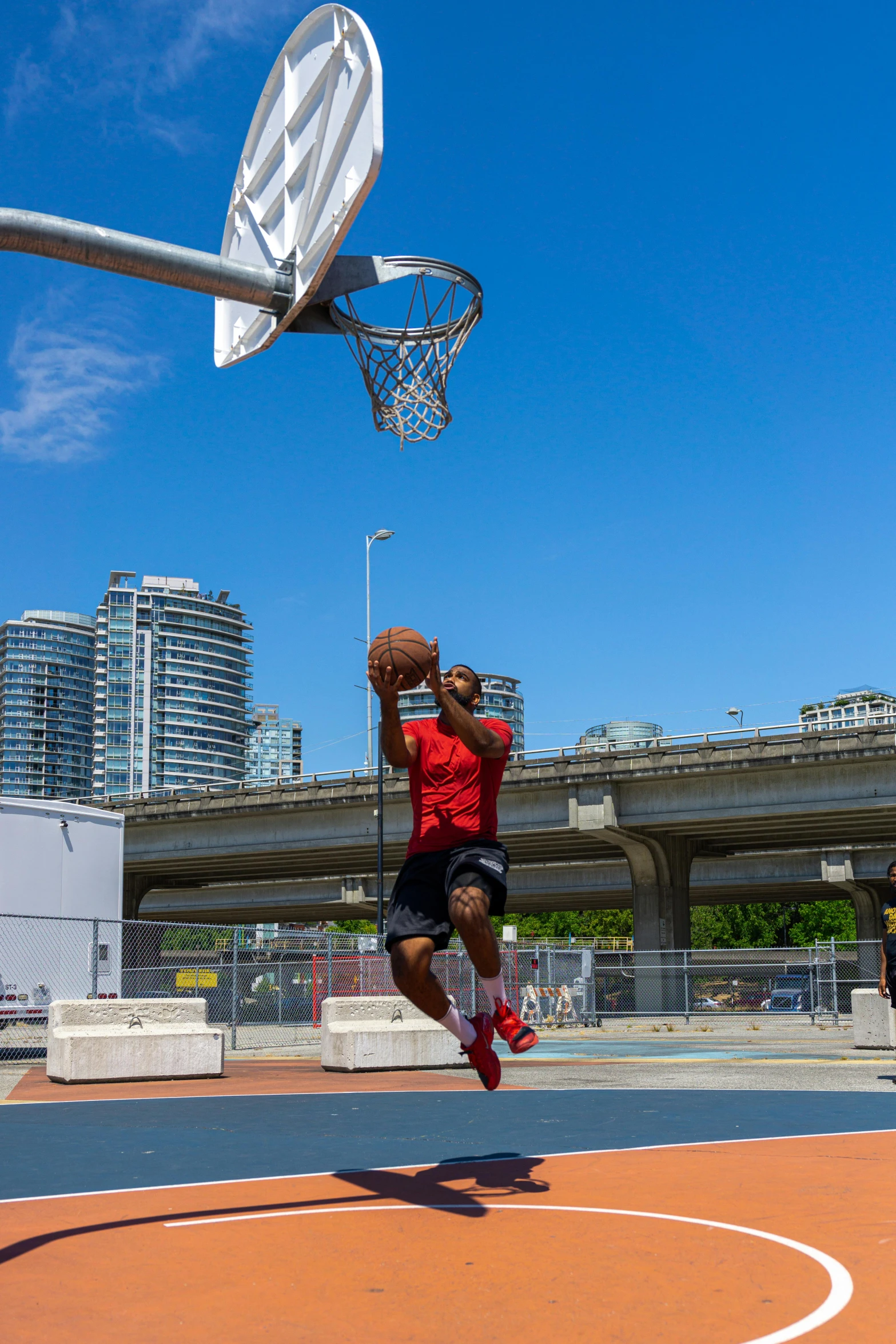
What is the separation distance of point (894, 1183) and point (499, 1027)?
7.09 ft

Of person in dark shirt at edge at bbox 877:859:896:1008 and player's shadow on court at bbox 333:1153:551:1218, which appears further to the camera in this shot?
person in dark shirt at edge at bbox 877:859:896:1008

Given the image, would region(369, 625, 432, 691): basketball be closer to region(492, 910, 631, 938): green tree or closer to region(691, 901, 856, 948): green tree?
region(691, 901, 856, 948): green tree

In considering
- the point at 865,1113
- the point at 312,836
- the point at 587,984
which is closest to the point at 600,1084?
the point at 865,1113

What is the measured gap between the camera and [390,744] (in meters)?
6.29

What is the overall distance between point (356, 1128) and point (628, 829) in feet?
118

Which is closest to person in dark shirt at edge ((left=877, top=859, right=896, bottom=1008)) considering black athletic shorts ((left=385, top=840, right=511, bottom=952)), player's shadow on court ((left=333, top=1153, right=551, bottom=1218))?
player's shadow on court ((left=333, top=1153, right=551, bottom=1218))

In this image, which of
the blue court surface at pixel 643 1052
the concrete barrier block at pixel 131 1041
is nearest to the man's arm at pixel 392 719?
the concrete barrier block at pixel 131 1041

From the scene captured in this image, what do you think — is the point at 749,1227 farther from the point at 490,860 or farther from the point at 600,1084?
the point at 600,1084

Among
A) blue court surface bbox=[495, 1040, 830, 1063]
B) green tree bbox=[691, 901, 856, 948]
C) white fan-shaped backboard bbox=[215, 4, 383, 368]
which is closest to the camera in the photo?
white fan-shaped backboard bbox=[215, 4, 383, 368]

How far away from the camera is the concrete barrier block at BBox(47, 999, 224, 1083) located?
550 inches

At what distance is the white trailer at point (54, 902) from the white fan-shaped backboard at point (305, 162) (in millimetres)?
11678

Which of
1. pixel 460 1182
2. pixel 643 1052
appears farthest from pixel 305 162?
pixel 643 1052

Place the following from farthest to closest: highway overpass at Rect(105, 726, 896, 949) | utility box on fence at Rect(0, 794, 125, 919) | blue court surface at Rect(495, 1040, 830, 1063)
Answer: highway overpass at Rect(105, 726, 896, 949) < utility box on fence at Rect(0, 794, 125, 919) < blue court surface at Rect(495, 1040, 830, 1063)

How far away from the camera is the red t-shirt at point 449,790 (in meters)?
6.38
